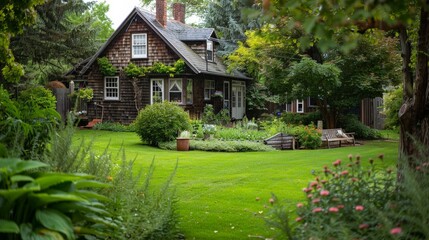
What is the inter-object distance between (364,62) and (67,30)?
17370 millimetres

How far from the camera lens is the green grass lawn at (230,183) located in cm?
713

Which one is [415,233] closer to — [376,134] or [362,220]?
[362,220]

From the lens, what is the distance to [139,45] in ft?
100

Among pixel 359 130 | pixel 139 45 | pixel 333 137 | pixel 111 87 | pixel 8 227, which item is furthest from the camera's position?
pixel 111 87

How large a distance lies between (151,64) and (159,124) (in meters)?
10.3

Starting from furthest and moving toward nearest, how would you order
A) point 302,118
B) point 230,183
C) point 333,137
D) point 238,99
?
point 238,99 → point 302,118 → point 333,137 → point 230,183

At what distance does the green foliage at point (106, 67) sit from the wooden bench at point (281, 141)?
13.3 meters

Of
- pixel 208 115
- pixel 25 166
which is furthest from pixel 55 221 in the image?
pixel 208 115

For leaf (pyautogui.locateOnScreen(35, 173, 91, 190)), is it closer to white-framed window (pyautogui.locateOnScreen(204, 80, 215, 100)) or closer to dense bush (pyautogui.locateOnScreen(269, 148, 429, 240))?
dense bush (pyautogui.locateOnScreen(269, 148, 429, 240))

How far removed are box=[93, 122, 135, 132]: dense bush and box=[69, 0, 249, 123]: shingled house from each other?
4.79ft

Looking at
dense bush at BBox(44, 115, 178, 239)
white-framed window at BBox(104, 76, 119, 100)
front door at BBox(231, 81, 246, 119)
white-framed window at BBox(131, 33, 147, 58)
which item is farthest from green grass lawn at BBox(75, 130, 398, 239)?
front door at BBox(231, 81, 246, 119)

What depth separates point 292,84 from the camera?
81.1ft

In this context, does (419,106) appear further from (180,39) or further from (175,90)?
(180,39)

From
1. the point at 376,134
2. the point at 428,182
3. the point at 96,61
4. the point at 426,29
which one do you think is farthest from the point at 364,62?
the point at 428,182
